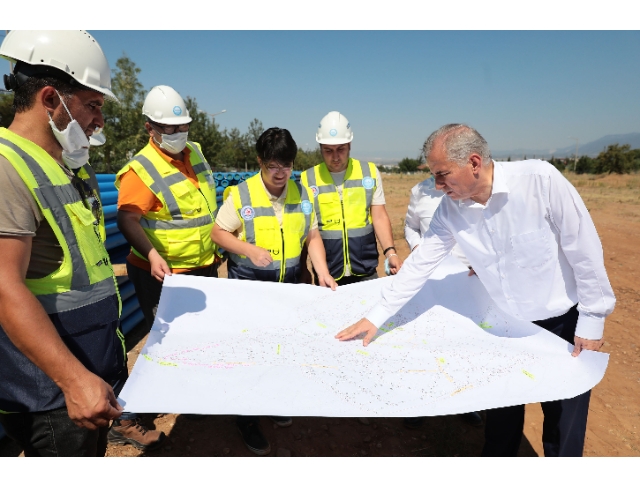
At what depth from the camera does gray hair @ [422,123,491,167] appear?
200 centimetres

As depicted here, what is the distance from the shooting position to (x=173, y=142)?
119 inches

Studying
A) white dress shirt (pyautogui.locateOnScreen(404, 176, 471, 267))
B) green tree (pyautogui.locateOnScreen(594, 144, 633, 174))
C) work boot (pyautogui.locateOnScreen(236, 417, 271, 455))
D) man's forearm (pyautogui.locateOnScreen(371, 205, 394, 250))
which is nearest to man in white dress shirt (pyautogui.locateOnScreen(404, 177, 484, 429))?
white dress shirt (pyautogui.locateOnScreen(404, 176, 471, 267))

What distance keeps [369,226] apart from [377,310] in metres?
1.31

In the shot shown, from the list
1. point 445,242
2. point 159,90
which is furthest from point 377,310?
point 159,90

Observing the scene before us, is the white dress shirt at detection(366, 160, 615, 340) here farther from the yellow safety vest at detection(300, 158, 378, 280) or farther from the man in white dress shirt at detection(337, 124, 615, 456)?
the yellow safety vest at detection(300, 158, 378, 280)

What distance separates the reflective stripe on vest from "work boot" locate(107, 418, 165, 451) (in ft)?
6.35

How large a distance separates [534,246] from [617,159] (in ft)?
161

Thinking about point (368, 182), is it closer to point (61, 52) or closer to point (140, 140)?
point (61, 52)

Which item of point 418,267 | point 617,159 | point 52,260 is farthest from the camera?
point 617,159

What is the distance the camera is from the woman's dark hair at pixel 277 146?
2744 millimetres

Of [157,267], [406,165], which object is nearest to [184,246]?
[157,267]

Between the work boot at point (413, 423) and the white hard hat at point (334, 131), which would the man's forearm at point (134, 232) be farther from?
the work boot at point (413, 423)

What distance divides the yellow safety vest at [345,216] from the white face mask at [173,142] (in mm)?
1019

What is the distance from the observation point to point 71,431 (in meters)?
1.63
